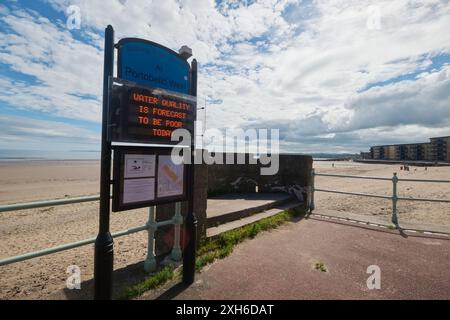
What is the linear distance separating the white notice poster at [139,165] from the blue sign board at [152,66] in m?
0.90

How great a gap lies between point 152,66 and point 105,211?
1.88 m

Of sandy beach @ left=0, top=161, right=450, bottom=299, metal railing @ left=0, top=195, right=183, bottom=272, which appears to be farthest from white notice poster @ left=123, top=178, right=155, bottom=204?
sandy beach @ left=0, top=161, right=450, bottom=299

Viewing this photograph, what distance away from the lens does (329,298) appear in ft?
10.1

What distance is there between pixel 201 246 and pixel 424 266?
356 cm

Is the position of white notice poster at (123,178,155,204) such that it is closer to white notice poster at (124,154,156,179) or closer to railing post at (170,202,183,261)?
white notice poster at (124,154,156,179)

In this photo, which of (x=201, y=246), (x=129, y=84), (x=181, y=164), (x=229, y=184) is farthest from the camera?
(x=229, y=184)

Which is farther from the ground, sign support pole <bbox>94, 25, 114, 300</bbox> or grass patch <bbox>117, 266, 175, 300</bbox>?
sign support pole <bbox>94, 25, 114, 300</bbox>

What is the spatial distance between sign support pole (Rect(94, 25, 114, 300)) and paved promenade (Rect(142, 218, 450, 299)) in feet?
2.13

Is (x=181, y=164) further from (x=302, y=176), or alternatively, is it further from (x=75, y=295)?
(x=302, y=176)

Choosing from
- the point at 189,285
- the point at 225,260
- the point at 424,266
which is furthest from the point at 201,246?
the point at 424,266

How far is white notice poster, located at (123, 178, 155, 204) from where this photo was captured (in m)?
2.96

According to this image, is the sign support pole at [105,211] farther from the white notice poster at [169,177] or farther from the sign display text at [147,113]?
the white notice poster at [169,177]

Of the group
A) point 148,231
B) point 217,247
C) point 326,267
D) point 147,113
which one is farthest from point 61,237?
point 326,267

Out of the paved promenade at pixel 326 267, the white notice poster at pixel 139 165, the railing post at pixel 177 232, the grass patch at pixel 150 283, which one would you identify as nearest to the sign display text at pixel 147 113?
the white notice poster at pixel 139 165
